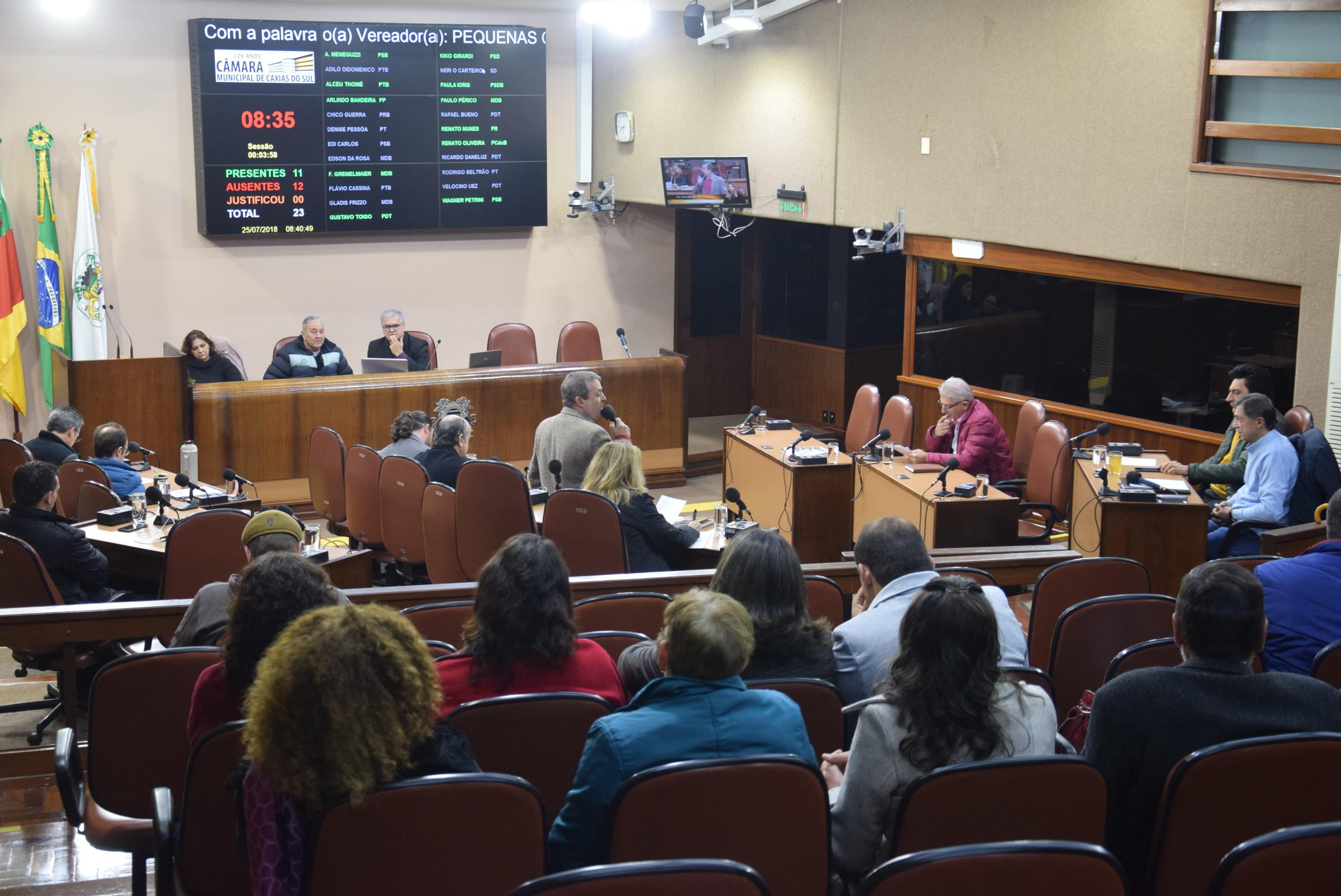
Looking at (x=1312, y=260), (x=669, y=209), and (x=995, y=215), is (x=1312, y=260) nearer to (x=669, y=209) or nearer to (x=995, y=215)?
(x=995, y=215)

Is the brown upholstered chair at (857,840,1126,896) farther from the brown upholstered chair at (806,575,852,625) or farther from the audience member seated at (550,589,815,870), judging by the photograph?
the brown upholstered chair at (806,575,852,625)

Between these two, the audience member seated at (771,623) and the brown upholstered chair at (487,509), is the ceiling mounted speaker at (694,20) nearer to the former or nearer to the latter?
the brown upholstered chair at (487,509)

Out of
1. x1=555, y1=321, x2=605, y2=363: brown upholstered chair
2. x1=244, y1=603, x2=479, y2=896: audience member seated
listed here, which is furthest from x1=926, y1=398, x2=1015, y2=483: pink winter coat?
x1=244, y1=603, x2=479, y2=896: audience member seated

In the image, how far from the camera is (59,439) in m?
6.61

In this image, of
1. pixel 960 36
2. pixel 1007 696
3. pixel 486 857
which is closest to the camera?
pixel 486 857

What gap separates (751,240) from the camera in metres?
11.6

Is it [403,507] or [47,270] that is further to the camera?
[47,270]

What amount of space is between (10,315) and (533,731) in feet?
25.8

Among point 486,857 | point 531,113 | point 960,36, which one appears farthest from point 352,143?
point 486,857

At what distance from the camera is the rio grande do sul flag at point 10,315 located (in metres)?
8.85

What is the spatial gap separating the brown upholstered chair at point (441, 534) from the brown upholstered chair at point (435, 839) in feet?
12.0

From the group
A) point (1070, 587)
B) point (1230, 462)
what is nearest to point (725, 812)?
point (1070, 587)

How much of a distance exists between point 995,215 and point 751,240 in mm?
4121

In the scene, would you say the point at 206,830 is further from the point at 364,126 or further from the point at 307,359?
the point at 364,126
